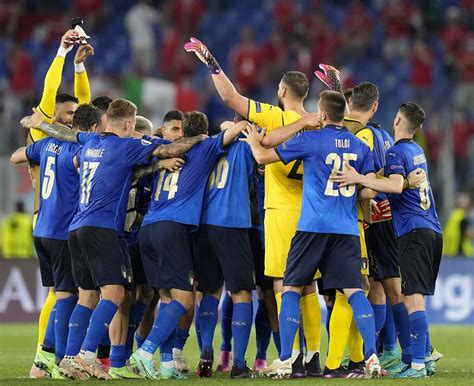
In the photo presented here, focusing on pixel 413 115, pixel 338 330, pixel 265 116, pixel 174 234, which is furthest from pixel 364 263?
pixel 174 234

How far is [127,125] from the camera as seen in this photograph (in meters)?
10.5

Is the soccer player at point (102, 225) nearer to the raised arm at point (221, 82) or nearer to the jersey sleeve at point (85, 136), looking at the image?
the jersey sleeve at point (85, 136)

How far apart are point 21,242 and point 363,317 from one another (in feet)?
38.4

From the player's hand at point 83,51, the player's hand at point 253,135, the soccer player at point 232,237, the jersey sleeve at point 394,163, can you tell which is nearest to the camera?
the player's hand at point 253,135

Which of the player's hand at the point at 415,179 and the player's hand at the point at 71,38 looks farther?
the player's hand at the point at 71,38

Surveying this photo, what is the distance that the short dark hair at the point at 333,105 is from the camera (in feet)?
33.1

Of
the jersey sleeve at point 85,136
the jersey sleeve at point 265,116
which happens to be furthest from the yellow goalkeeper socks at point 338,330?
the jersey sleeve at point 85,136

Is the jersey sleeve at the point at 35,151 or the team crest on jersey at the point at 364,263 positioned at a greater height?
the jersey sleeve at the point at 35,151

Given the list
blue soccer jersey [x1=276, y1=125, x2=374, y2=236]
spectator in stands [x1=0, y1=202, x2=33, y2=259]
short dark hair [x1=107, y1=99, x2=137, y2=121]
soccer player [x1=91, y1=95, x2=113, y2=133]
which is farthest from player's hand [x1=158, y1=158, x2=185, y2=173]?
spectator in stands [x1=0, y1=202, x2=33, y2=259]

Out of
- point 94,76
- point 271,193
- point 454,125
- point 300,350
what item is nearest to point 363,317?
point 300,350

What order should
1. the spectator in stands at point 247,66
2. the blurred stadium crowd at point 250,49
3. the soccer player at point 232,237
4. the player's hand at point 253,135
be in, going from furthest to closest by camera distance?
the spectator in stands at point 247,66
the blurred stadium crowd at point 250,49
the soccer player at point 232,237
the player's hand at point 253,135

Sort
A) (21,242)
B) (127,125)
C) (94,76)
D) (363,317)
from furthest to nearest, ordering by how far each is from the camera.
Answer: (94,76) → (21,242) → (127,125) → (363,317)

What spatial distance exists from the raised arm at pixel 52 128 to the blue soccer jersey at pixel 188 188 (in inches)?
38.2

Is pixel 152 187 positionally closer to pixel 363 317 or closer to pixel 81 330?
pixel 81 330
